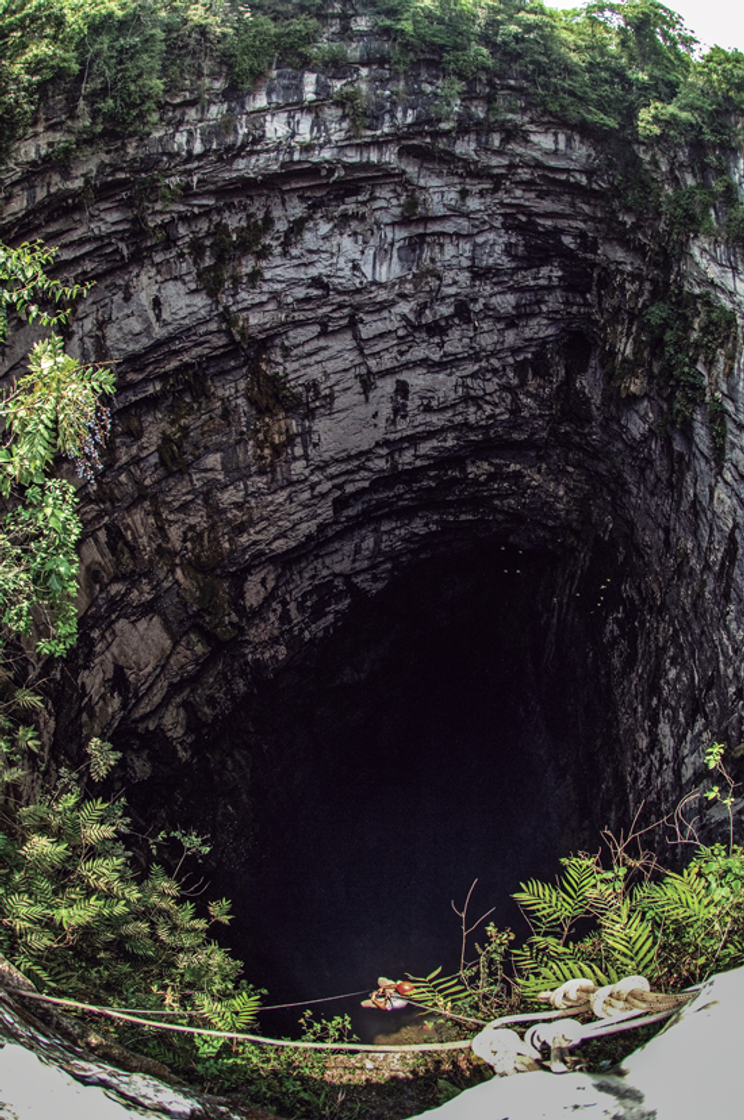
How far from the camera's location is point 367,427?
431 inches

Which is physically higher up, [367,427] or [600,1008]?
[367,427]

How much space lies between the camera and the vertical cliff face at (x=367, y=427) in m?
8.41

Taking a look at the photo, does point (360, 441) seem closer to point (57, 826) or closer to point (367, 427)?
point (367, 427)

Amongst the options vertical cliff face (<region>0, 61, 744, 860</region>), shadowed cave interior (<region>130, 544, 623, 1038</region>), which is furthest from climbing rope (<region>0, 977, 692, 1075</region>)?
shadowed cave interior (<region>130, 544, 623, 1038</region>)

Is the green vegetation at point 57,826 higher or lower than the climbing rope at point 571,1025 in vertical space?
higher

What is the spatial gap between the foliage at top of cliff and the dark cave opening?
261 inches

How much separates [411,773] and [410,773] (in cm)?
2

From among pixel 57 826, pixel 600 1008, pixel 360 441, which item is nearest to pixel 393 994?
pixel 600 1008

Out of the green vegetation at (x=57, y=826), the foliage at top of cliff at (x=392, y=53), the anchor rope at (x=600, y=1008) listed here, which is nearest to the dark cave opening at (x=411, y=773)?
the green vegetation at (x=57, y=826)

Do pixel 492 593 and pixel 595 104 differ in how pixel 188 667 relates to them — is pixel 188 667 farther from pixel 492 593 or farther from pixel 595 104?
pixel 595 104

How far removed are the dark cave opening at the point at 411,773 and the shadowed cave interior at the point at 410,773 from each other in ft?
0.09

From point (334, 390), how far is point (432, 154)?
333 cm

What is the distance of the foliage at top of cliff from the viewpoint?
7.84 m

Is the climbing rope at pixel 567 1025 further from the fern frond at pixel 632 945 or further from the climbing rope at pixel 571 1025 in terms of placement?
the fern frond at pixel 632 945
